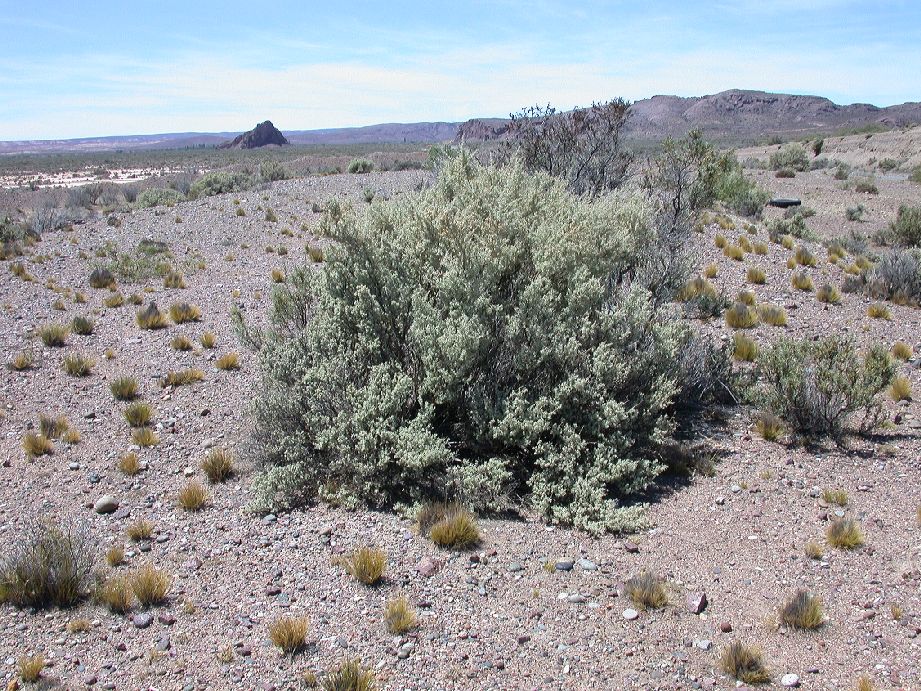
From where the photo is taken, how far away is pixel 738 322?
31.0 feet

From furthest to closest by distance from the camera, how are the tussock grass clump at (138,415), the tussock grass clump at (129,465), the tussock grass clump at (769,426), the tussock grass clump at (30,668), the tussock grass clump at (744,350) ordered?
the tussock grass clump at (744,350) → the tussock grass clump at (138,415) → the tussock grass clump at (769,426) → the tussock grass clump at (129,465) → the tussock grass clump at (30,668)

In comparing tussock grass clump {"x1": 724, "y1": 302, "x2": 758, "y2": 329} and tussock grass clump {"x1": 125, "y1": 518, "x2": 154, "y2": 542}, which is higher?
tussock grass clump {"x1": 724, "y1": 302, "x2": 758, "y2": 329}

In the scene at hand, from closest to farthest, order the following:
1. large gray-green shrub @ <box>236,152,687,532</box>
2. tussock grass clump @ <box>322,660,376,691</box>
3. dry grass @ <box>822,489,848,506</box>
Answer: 1. tussock grass clump @ <box>322,660,376,691</box>
2. dry grass @ <box>822,489,848,506</box>
3. large gray-green shrub @ <box>236,152,687,532</box>

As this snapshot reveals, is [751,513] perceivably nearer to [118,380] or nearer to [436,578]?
[436,578]

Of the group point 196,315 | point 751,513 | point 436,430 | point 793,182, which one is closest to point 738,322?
point 751,513

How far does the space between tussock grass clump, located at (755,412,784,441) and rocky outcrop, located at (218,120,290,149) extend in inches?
4429

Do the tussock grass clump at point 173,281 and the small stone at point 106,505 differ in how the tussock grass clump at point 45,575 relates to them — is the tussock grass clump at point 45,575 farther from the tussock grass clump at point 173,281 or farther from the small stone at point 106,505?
the tussock grass clump at point 173,281

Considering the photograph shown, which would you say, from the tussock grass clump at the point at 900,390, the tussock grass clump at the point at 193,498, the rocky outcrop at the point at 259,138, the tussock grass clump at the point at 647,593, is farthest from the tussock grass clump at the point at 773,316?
the rocky outcrop at the point at 259,138

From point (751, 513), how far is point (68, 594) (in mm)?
4825

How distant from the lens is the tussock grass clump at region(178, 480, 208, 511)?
219 inches

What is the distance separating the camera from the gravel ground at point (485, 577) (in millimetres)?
3830

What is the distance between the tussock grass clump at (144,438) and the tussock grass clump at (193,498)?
4.35 feet

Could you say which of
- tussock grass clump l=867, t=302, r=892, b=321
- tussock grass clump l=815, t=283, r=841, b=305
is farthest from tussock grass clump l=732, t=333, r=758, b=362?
tussock grass clump l=815, t=283, r=841, b=305

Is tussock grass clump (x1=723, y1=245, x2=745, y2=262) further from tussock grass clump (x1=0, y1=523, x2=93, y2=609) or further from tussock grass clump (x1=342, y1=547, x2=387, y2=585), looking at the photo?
tussock grass clump (x1=0, y1=523, x2=93, y2=609)
